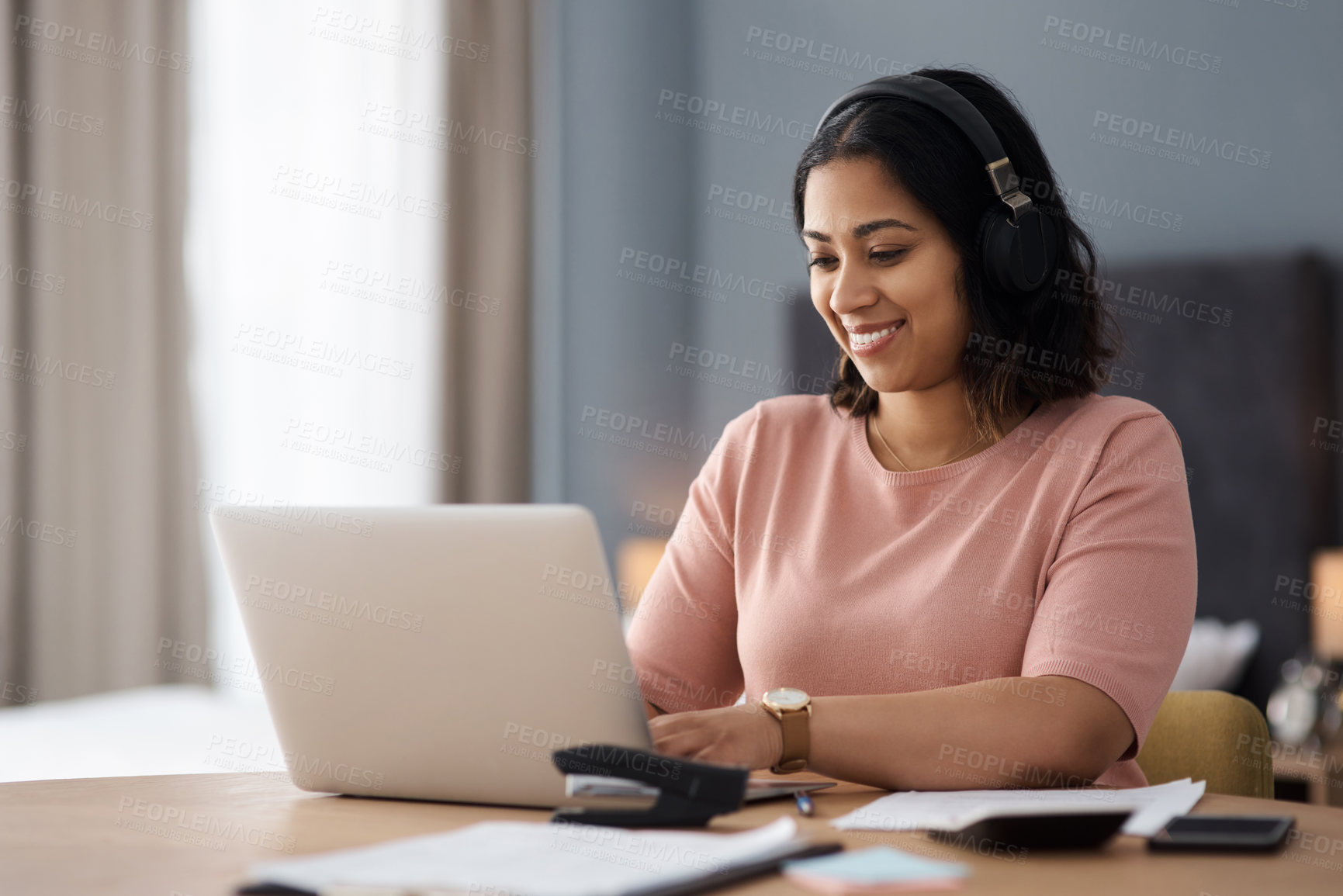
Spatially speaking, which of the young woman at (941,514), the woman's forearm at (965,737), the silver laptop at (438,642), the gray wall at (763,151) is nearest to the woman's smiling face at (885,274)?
the young woman at (941,514)

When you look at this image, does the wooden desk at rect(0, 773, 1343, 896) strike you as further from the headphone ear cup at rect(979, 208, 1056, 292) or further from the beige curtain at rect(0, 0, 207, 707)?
the beige curtain at rect(0, 0, 207, 707)

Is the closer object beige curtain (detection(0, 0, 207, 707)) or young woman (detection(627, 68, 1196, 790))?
young woman (detection(627, 68, 1196, 790))

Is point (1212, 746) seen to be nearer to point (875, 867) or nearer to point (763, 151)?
point (875, 867)

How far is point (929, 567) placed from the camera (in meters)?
1.21

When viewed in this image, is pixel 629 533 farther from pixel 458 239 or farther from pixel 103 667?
pixel 103 667

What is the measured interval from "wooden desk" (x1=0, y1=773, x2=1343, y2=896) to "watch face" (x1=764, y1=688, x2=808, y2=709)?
0.23 feet

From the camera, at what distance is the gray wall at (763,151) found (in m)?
2.67

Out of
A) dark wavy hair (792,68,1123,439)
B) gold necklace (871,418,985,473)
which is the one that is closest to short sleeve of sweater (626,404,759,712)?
gold necklace (871,418,985,473)

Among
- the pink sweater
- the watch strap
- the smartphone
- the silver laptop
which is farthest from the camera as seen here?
the pink sweater

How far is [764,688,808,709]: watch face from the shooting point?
935 millimetres

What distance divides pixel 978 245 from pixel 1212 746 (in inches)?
21.3

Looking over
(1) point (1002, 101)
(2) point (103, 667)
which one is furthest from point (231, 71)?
(1) point (1002, 101)

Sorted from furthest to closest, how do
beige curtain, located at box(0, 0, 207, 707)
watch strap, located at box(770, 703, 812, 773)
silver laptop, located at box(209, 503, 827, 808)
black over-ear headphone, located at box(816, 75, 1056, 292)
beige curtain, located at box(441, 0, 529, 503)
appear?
1. beige curtain, located at box(441, 0, 529, 503)
2. beige curtain, located at box(0, 0, 207, 707)
3. black over-ear headphone, located at box(816, 75, 1056, 292)
4. watch strap, located at box(770, 703, 812, 773)
5. silver laptop, located at box(209, 503, 827, 808)

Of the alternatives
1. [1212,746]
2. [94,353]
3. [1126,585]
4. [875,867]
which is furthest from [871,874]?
[94,353]
